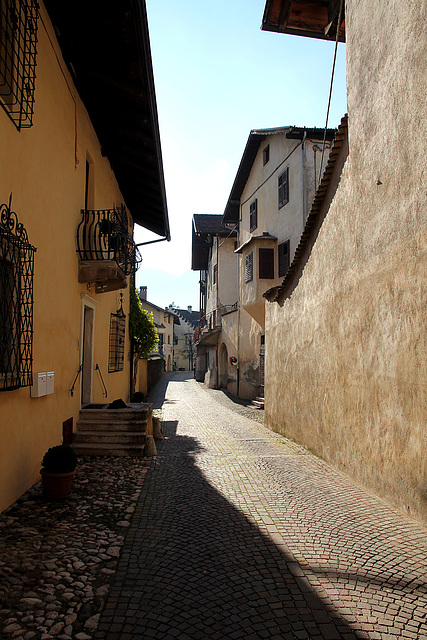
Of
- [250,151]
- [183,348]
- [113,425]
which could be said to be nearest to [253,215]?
[250,151]

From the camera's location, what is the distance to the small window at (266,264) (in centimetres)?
1736

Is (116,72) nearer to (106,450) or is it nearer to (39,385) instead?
(39,385)

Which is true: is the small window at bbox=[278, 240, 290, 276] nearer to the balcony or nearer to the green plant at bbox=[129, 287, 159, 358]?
the green plant at bbox=[129, 287, 159, 358]

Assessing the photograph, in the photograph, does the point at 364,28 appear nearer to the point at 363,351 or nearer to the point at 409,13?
the point at 409,13

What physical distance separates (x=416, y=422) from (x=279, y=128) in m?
13.7

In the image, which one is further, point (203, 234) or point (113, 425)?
point (203, 234)

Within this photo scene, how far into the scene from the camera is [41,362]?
5.96 metres

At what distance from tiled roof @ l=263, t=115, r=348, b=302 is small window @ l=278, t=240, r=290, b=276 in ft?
18.7

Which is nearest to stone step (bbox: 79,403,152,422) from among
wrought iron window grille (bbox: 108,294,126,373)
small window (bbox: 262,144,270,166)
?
wrought iron window grille (bbox: 108,294,126,373)

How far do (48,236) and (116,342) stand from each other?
19.6 ft

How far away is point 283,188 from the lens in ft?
55.4

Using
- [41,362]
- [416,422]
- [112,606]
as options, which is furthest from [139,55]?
[112,606]

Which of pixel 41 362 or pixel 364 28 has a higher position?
pixel 364 28

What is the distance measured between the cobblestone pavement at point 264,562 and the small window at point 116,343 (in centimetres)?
494
